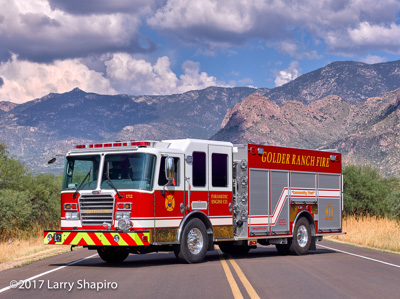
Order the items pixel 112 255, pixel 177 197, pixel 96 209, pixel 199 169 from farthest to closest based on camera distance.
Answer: pixel 112 255, pixel 199 169, pixel 177 197, pixel 96 209

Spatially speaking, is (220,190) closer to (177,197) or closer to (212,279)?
(177,197)

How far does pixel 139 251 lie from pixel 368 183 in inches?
1389

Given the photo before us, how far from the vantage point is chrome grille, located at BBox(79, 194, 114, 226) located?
55.7ft

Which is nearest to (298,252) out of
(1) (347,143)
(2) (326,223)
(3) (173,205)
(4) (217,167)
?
(2) (326,223)

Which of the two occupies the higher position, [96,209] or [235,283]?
[96,209]

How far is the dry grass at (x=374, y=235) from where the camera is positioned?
26.2 meters

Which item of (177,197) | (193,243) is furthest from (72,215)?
(193,243)

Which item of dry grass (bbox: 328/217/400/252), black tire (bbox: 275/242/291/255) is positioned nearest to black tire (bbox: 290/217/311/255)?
black tire (bbox: 275/242/291/255)

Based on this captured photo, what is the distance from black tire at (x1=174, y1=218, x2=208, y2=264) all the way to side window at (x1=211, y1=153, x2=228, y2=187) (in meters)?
1.37

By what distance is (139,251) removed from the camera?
1745 cm

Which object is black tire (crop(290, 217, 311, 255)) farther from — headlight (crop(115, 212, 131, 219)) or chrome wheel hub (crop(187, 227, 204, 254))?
headlight (crop(115, 212, 131, 219))

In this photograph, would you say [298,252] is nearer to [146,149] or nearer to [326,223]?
[326,223]

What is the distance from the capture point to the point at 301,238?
72.9 feet

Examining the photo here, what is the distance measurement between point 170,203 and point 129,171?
1323 millimetres
